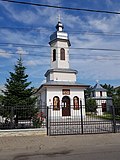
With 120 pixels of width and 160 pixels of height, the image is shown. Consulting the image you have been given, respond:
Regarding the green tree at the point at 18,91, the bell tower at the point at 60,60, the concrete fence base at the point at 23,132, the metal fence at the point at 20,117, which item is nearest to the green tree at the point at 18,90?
the green tree at the point at 18,91

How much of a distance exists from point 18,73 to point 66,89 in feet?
30.1

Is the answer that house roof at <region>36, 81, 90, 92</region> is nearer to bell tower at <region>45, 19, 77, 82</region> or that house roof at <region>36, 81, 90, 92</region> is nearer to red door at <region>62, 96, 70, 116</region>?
bell tower at <region>45, 19, 77, 82</region>

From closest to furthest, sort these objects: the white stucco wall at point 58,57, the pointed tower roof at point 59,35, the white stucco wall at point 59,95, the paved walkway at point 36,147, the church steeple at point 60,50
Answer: the paved walkway at point 36,147, the white stucco wall at point 59,95, the white stucco wall at point 58,57, the church steeple at point 60,50, the pointed tower roof at point 59,35

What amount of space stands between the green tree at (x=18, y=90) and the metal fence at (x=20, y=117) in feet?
5.10

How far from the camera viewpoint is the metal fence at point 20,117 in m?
12.4

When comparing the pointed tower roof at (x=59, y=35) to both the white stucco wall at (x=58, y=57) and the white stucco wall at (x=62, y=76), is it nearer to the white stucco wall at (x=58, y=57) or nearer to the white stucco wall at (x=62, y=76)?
the white stucco wall at (x=58, y=57)

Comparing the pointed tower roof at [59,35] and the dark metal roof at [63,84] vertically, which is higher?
the pointed tower roof at [59,35]

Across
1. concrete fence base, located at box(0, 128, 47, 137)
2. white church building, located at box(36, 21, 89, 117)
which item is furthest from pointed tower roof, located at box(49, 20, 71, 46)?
concrete fence base, located at box(0, 128, 47, 137)

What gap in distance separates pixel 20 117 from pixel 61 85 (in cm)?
1106

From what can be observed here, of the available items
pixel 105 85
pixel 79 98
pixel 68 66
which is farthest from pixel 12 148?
pixel 105 85

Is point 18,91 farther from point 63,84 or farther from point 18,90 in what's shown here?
point 63,84

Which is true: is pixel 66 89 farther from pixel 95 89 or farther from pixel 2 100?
pixel 95 89

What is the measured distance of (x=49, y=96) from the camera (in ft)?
80.2

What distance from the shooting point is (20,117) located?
14.2m
